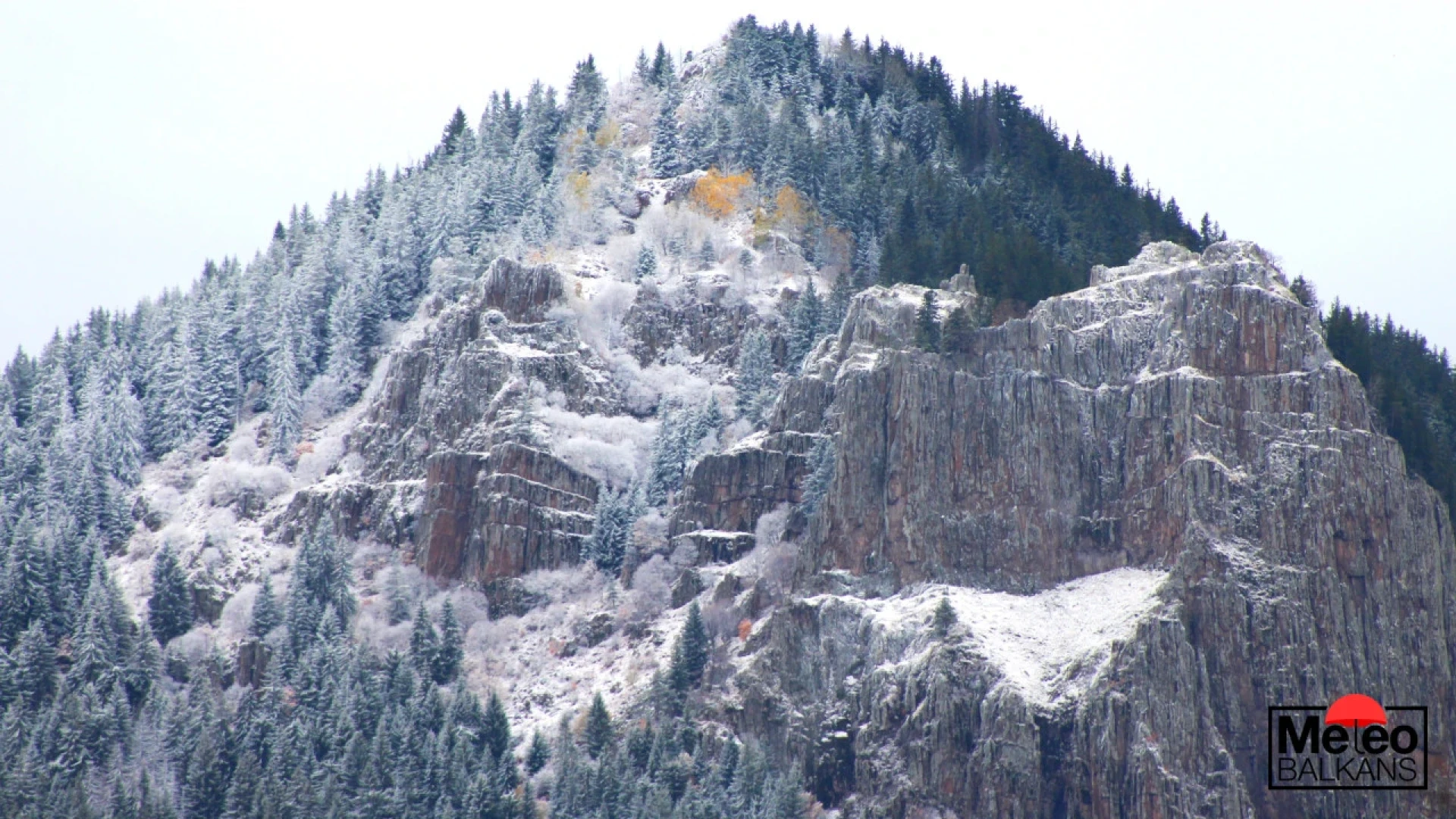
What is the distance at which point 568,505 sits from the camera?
123 m

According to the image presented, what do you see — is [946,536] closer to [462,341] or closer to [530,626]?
[530,626]

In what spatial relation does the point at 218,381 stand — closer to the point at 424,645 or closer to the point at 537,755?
the point at 424,645

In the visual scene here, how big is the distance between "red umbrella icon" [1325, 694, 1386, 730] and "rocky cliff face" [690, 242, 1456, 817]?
79 cm

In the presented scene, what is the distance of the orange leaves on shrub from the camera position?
483ft

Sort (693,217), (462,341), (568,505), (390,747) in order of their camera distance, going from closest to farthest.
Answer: (390,747)
(568,505)
(462,341)
(693,217)

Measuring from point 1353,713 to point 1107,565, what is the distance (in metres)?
14.7

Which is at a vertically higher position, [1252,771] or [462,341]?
[462,341]

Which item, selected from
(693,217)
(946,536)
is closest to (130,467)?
(693,217)

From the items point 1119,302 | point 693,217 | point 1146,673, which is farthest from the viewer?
point 693,217

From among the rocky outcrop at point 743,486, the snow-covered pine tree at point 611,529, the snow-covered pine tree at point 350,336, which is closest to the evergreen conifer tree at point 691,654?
the rocky outcrop at point 743,486

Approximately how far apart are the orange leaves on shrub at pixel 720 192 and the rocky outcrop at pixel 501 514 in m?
31.0

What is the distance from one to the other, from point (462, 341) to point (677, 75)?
147 ft

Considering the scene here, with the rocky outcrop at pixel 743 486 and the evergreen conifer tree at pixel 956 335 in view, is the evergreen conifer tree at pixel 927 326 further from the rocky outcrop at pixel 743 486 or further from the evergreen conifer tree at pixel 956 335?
the rocky outcrop at pixel 743 486

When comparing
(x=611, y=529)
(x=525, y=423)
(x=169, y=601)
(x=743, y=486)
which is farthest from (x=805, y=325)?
(x=169, y=601)
